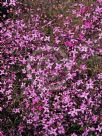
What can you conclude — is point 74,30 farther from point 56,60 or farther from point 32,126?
point 32,126

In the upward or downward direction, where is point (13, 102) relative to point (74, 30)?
downward

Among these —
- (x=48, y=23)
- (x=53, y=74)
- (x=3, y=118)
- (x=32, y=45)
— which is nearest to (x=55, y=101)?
(x=53, y=74)

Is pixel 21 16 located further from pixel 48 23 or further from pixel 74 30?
pixel 74 30

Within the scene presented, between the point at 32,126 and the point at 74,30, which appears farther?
the point at 74,30

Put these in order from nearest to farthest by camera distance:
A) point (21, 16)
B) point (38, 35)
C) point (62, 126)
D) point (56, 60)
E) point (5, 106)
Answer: point (62, 126) → point (5, 106) → point (56, 60) → point (38, 35) → point (21, 16)

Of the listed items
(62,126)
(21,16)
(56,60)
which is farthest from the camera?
(21,16)

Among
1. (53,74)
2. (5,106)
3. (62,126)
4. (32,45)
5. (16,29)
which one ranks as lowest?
(62,126)

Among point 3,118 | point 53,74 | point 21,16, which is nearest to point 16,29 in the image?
point 21,16
